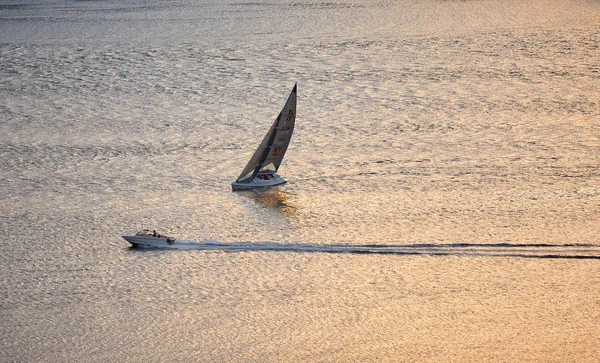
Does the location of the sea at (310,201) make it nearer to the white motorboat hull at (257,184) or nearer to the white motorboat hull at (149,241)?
the white motorboat hull at (149,241)

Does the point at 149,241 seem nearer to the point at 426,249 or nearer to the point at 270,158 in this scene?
the point at 270,158

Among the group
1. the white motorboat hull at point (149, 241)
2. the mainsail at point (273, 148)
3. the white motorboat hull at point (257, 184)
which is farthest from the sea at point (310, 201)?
the mainsail at point (273, 148)

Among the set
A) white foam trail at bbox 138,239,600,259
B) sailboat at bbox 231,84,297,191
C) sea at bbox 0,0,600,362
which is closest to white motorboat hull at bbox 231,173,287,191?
sailboat at bbox 231,84,297,191

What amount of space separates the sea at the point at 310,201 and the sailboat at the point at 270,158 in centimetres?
49

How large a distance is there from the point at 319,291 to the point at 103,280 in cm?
444

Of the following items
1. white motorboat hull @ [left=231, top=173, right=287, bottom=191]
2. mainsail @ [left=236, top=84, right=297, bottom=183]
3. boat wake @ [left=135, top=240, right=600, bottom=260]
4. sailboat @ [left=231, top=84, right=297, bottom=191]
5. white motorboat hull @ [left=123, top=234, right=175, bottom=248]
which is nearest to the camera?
boat wake @ [left=135, top=240, right=600, bottom=260]

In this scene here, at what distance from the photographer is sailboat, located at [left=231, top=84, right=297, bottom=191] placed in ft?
80.7

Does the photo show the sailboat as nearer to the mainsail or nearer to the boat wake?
the mainsail

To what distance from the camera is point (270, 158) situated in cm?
2508

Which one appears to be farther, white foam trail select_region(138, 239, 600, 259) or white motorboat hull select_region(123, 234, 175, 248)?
white motorboat hull select_region(123, 234, 175, 248)

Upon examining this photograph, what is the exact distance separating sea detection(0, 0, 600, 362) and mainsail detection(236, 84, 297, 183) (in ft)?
1.96

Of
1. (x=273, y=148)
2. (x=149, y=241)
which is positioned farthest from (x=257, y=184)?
(x=149, y=241)

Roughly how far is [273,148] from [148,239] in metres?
5.60

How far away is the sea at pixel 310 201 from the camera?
56.3ft
